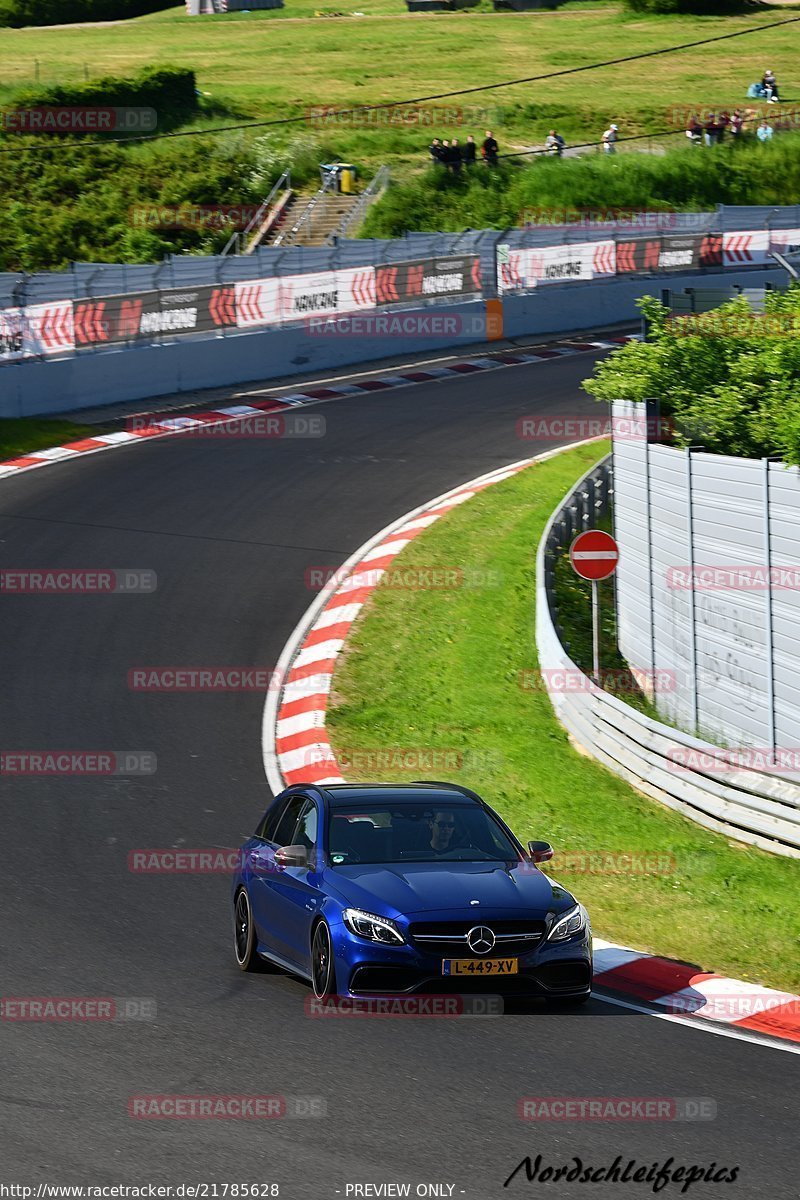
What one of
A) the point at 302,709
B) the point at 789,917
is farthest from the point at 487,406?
the point at 789,917

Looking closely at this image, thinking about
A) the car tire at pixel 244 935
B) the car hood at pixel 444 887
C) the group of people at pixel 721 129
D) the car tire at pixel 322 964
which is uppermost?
the group of people at pixel 721 129

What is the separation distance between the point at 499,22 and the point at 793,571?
9425 cm

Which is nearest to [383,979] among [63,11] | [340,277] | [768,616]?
[768,616]

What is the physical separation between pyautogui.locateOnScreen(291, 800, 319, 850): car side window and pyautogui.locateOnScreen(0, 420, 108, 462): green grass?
56.9ft

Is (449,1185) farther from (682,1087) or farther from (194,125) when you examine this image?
(194,125)

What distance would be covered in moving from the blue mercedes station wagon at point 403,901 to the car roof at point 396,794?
11 millimetres

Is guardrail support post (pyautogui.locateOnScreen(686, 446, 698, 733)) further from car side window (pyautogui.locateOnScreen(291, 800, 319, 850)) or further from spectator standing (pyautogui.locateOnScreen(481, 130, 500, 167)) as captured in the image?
spectator standing (pyautogui.locateOnScreen(481, 130, 500, 167))

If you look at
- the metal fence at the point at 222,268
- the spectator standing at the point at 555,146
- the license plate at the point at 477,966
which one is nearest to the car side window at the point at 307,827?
the license plate at the point at 477,966

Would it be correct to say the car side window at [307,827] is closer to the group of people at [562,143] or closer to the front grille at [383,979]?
the front grille at [383,979]

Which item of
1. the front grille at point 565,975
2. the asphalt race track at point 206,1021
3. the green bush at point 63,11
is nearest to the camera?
the asphalt race track at point 206,1021

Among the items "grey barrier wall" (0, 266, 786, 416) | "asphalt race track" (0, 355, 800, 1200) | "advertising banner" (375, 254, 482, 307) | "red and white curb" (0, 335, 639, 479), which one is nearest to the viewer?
"asphalt race track" (0, 355, 800, 1200)

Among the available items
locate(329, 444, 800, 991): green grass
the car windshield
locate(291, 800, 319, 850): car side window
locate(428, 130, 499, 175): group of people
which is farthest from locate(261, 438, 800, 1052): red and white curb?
locate(428, 130, 499, 175): group of people

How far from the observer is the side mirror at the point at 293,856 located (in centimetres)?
1041

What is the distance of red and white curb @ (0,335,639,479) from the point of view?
90.0ft
